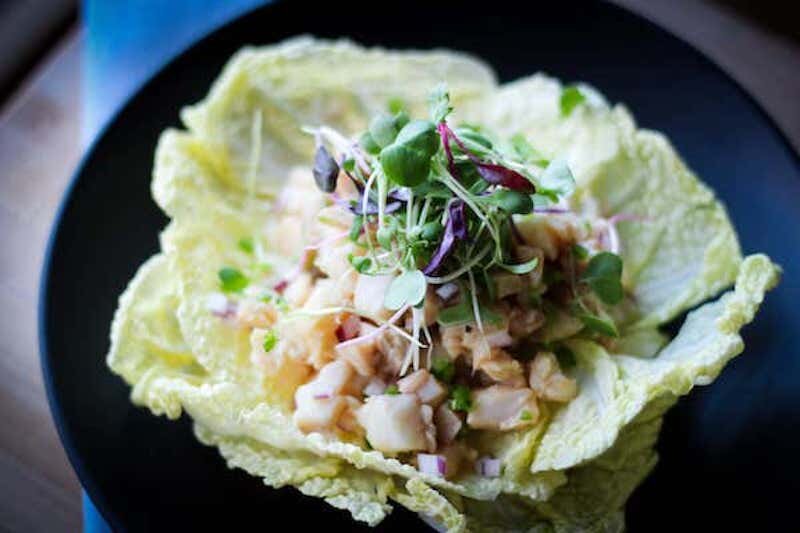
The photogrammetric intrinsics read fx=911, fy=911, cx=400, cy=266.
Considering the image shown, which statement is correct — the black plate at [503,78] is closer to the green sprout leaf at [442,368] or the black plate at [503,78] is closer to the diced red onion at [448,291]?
the green sprout leaf at [442,368]

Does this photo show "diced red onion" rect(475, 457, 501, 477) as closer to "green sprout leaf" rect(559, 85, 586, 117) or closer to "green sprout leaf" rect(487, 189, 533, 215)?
"green sprout leaf" rect(487, 189, 533, 215)

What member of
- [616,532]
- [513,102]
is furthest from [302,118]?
[616,532]

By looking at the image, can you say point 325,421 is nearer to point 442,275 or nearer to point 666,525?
point 442,275

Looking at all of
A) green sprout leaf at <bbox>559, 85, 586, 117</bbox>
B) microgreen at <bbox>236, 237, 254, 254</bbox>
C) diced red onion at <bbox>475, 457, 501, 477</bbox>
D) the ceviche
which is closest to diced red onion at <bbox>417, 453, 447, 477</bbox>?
the ceviche

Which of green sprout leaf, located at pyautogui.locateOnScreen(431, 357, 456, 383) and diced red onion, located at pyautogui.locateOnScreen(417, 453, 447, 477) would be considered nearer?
diced red onion, located at pyautogui.locateOnScreen(417, 453, 447, 477)

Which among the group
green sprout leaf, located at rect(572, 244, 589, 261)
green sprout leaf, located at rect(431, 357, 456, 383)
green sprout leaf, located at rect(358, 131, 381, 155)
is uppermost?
green sprout leaf, located at rect(358, 131, 381, 155)

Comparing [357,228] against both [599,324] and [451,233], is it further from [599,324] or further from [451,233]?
[599,324]

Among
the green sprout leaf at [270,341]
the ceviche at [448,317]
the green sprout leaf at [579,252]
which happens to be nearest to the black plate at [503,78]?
the ceviche at [448,317]
